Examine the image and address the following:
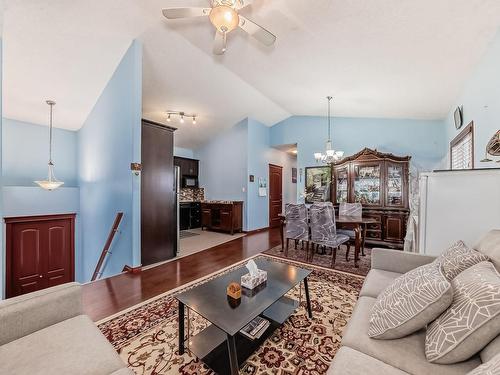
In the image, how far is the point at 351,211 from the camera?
421cm

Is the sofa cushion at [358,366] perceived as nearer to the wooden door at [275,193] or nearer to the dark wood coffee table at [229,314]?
the dark wood coffee table at [229,314]

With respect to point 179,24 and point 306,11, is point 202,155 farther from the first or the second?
point 306,11

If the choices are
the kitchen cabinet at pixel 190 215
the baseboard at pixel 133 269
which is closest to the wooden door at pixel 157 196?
the baseboard at pixel 133 269

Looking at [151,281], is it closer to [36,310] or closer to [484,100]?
[36,310]

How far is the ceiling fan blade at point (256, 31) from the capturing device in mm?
1956

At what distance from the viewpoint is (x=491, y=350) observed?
0.76m

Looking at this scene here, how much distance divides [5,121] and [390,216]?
8.21 metres

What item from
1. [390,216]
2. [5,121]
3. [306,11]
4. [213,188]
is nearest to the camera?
[306,11]

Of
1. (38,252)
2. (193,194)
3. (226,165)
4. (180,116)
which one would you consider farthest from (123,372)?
(193,194)

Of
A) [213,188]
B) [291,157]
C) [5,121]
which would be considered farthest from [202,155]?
[5,121]

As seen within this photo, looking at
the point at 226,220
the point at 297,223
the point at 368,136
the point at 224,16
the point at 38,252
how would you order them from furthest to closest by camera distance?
the point at 226,220 < the point at 368,136 < the point at 38,252 < the point at 297,223 < the point at 224,16

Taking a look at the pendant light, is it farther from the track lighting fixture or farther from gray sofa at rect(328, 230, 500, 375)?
gray sofa at rect(328, 230, 500, 375)

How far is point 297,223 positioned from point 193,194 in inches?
175

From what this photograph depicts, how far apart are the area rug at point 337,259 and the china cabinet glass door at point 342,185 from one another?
1105 millimetres
